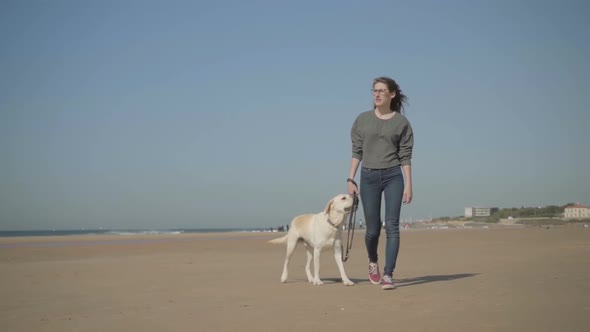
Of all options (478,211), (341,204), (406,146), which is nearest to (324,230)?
(341,204)

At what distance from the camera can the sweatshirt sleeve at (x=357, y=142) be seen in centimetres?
692

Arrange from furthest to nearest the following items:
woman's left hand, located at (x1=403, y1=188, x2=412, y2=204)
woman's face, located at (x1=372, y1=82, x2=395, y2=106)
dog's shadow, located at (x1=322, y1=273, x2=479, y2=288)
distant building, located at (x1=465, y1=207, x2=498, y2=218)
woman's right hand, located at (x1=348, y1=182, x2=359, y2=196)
→ distant building, located at (x1=465, y1=207, x2=498, y2=218)
woman's right hand, located at (x1=348, y1=182, x2=359, y2=196)
dog's shadow, located at (x1=322, y1=273, x2=479, y2=288)
woman's face, located at (x1=372, y1=82, x2=395, y2=106)
woman's left hand, located at (x1=403, y1=188, x2=412, y2=204)

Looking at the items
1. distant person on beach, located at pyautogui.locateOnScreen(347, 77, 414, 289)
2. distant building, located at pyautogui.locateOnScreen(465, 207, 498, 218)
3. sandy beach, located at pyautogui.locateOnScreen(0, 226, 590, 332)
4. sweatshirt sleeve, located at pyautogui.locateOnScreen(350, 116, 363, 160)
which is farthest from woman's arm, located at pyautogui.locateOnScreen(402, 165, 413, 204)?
distant building, located at pyautogui.locateOnScreen(465, 207, 498, 218)

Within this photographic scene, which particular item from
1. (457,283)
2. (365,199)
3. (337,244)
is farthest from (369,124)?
(457,283)

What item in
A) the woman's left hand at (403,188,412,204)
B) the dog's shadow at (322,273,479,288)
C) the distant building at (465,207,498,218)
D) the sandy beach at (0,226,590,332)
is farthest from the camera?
the distant building at (465,207,498,218)

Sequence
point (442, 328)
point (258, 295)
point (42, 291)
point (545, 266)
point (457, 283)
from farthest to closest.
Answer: point (545, 266)
point (42, 291)
point (457, 283)
point (258, 295)
point (442, 328)

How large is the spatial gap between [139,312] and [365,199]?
2.97 meters

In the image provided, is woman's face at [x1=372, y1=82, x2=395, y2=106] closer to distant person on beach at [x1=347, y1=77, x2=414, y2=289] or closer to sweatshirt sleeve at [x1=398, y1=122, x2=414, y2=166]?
distant person on beach at [x1=347, y1=77, x2=414, y2=289]

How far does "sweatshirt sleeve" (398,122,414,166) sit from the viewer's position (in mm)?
6555

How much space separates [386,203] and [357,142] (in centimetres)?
88

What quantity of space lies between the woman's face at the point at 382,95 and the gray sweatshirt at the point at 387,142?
19 cm

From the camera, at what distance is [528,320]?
4.03 m

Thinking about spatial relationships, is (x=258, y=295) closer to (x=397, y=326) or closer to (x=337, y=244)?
(x=337, y=244)

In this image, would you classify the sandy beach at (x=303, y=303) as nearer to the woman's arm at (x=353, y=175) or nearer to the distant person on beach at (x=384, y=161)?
the distant person on beach at (x=384, y=161)
